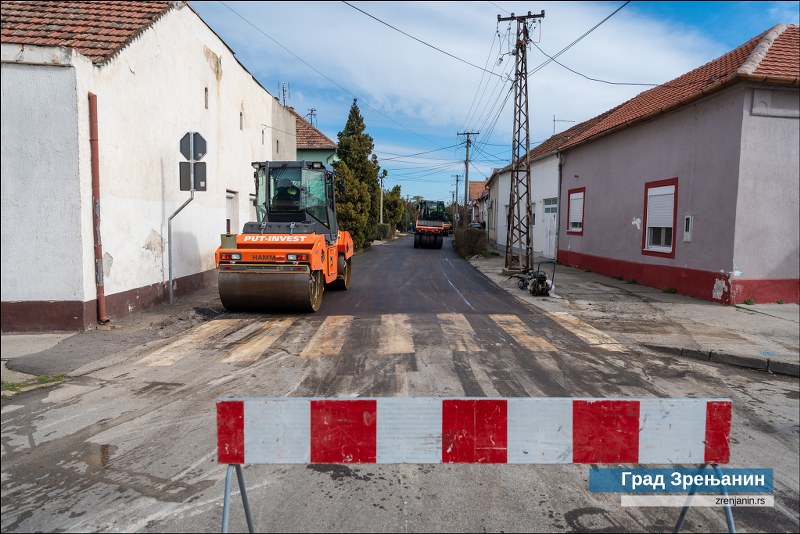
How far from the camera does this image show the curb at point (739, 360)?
575cm

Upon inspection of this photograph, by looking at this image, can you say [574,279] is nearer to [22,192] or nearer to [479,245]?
[479,245]

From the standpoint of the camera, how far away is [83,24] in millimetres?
8422

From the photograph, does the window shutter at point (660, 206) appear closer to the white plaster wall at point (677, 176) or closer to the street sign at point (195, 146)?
the white plaster wall at point (677, 176)

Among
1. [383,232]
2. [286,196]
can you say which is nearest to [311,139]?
[383,232]

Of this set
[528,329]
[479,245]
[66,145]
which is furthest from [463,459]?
[479,245]

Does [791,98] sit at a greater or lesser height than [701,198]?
greater

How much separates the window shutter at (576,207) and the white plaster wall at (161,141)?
1208 cm

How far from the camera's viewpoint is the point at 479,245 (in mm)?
24734

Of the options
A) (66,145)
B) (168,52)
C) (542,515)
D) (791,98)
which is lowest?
(542,515)

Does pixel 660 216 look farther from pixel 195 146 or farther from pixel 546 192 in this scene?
pixel 195 146

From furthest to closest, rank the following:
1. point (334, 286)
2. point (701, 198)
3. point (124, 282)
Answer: point (334, 286) < point (701, 198) < point (124, 282)

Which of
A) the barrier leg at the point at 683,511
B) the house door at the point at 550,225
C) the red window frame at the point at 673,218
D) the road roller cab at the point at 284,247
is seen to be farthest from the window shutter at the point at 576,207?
the barrier leg at the point at 683,511

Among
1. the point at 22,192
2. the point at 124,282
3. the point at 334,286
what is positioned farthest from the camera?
the point at 334,286

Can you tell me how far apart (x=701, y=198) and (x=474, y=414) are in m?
11.0
